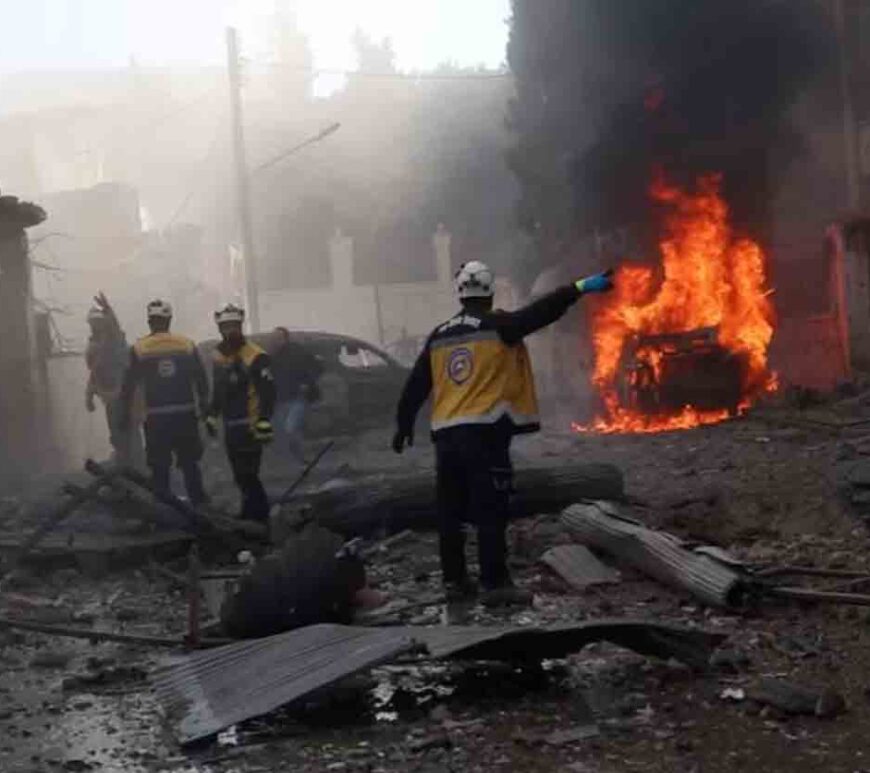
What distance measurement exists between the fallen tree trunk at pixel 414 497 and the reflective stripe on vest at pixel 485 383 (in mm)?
1801

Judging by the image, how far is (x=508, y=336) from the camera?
23.0 ft

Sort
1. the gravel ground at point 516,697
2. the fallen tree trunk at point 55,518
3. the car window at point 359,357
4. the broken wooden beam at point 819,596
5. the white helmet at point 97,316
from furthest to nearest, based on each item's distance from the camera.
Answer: the car window at point 359,357, the white helmet at point 97,316, the fallen tree trunk at point 55,518, the broken wooden beam at point 819,596, the gravel ground at point 516,697

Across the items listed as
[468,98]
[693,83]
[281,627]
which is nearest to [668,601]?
[281,627]

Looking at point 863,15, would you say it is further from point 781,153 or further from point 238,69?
point 238,69

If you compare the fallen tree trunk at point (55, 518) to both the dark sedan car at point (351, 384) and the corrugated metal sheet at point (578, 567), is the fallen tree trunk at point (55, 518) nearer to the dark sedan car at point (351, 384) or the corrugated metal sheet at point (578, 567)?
the corrugated metal sheet at point (578, 567)

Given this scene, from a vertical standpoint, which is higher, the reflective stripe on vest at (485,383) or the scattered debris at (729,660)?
the reflective stripe on vest at (485,383)

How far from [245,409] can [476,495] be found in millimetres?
3118

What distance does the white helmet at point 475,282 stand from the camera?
711 cm

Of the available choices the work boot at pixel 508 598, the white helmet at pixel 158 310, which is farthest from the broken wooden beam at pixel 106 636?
the white helmet at pixel 158 310

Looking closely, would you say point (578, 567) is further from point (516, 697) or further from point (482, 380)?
point (516, 697)

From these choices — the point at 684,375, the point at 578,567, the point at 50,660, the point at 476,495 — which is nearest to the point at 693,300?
the point at 684,375

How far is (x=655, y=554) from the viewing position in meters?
6.85

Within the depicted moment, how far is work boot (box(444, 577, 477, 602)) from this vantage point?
691 centimetres

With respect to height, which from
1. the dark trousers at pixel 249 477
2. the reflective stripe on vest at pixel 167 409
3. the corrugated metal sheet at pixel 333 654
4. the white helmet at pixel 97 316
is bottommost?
the corrugated metal sheet at pixel 333 654
